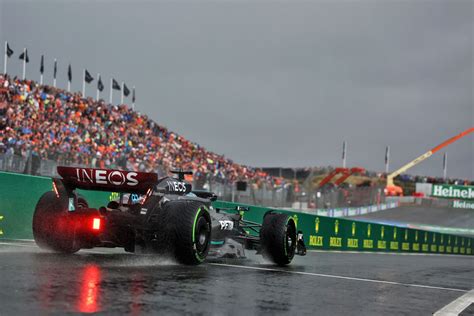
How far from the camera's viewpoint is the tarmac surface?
206 ft

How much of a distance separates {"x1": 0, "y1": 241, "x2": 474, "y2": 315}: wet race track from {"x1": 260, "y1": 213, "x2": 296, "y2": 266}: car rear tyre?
561 mm

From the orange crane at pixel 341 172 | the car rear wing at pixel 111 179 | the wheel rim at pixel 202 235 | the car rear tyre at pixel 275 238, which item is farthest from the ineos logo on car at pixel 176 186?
the orange crane at pixel 341 172

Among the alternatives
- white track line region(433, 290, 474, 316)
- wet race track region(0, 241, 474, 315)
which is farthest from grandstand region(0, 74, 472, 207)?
white track line region(433, 290, 474, 316)

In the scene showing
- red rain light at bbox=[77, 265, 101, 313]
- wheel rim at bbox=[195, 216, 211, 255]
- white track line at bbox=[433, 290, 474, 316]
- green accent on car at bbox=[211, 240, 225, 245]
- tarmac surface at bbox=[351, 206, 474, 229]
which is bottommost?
tarmac surface at bbox=[351, 206, 474, 229]

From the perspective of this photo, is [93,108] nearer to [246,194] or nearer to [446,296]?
[246,194]

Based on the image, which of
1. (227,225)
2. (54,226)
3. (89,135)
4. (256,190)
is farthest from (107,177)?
(89,135)

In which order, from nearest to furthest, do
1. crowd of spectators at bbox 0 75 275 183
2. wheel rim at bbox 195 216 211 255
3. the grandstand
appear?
wheel rim at bbox 195 216 211 255 < the grandstand < crowd of spectators at bbox 0 75 275 183

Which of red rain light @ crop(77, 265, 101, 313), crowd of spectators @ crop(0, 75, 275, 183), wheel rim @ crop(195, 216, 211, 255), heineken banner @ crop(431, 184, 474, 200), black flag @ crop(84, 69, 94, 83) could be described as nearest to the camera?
red rain light @ crop(77, 265, 101, 313)

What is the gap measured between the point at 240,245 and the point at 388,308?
4.65m

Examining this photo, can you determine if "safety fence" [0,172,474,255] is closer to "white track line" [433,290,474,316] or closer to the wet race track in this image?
the wet race track

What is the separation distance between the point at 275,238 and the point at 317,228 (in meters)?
12.6

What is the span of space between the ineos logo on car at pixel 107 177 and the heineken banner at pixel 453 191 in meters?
72.9

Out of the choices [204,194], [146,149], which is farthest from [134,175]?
[146,149]

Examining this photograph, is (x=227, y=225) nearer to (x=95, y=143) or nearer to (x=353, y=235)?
(x=353, y=235)
